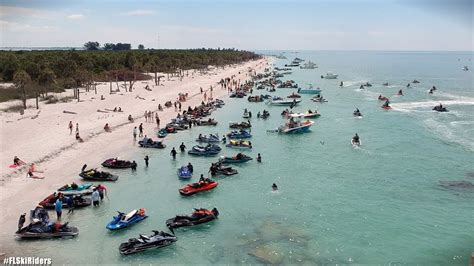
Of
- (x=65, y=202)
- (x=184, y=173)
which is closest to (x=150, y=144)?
(x=184, y=173)

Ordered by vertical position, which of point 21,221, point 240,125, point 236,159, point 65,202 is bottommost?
point 65,202

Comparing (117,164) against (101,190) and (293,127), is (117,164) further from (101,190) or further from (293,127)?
(293,127)

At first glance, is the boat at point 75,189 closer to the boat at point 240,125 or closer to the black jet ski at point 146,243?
the black jet ski at point 146,243

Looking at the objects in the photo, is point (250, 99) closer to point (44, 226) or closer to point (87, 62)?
point (87, 62)

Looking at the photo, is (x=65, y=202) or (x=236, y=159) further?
(x=236, y=159)

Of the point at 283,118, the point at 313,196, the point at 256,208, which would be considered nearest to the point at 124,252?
the point at 256,208

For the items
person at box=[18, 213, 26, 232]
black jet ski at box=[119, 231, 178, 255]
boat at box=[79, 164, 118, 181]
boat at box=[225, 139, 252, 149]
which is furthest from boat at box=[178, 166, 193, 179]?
person at box=[18, 213, 26, 232]
